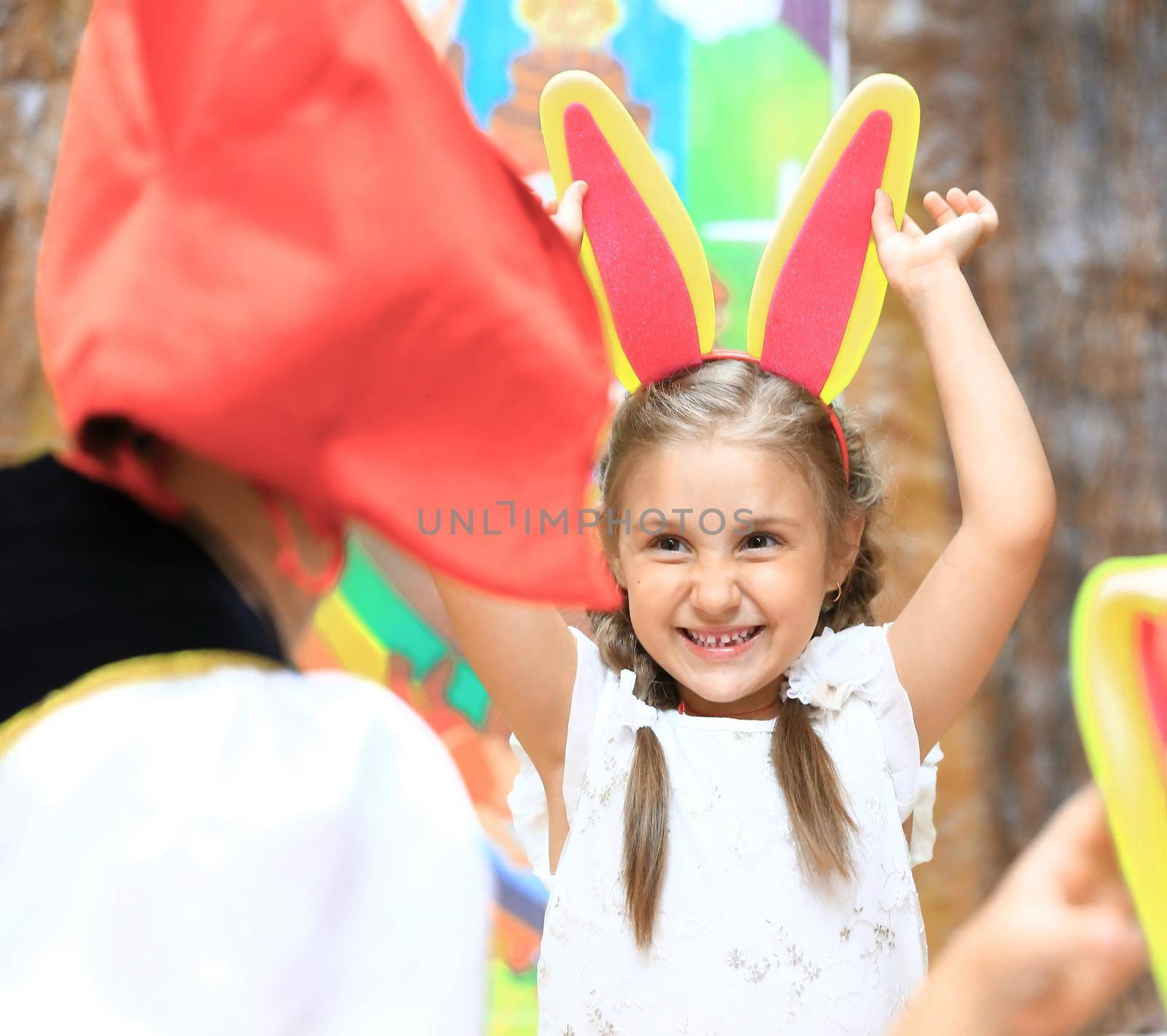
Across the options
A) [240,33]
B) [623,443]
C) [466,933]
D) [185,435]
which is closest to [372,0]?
[240,33]

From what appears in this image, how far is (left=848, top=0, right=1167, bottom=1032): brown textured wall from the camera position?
178 centimetres

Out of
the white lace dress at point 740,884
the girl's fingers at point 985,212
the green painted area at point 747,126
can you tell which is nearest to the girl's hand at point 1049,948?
the white lace dress at point 740,884

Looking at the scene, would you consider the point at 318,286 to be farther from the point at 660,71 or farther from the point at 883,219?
the point at 660,71

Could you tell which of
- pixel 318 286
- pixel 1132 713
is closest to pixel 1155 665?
pixel 1132 713

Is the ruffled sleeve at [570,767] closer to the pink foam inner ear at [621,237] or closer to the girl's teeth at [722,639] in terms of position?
the girl's teeth at [722,639]

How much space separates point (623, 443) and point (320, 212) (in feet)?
1.61

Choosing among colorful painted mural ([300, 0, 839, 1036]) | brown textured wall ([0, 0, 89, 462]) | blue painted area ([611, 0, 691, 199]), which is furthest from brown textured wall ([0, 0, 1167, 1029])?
blue painted area ([611, 0, 691, 199])

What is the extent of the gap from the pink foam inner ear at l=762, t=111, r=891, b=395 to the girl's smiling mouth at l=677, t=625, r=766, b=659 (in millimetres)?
215

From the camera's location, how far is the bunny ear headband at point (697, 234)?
91 centimetres

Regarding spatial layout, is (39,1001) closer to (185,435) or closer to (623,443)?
(185,435)

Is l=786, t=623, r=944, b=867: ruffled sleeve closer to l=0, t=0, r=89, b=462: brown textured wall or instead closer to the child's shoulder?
the child's shoulder

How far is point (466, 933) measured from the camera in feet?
1.74

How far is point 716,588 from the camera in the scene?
2.75 ft

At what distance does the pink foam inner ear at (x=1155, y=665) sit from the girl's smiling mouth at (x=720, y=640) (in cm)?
36
